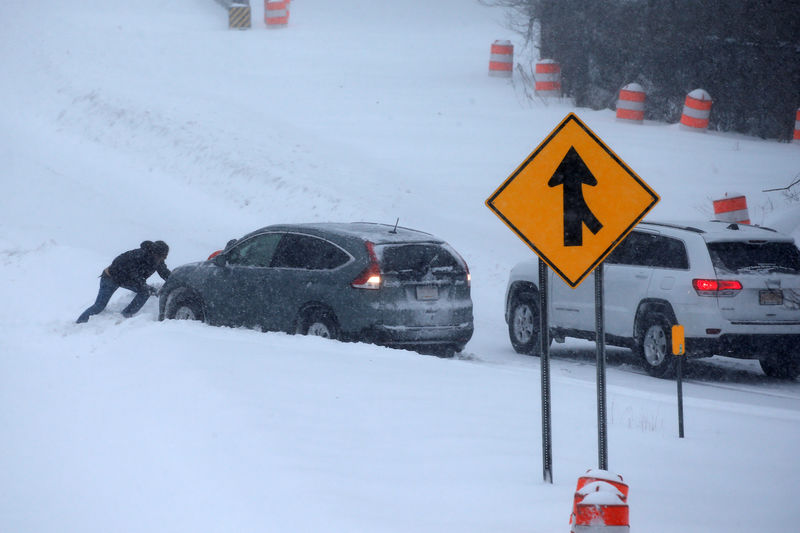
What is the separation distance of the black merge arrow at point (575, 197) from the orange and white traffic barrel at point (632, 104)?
1867 centimetres

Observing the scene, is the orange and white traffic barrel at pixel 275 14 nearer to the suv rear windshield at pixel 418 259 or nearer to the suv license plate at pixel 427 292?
the suv rear windshield at pixel 418 259

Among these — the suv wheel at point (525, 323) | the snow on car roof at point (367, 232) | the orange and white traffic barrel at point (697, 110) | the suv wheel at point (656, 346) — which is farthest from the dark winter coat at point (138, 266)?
the orange and white traffic barrel at point (697, 110)

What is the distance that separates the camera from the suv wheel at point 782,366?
12.5 meters

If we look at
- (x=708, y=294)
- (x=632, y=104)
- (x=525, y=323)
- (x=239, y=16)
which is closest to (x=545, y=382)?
(x=708, y=294)

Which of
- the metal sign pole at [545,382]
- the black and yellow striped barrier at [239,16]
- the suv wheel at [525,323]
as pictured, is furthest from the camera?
the black and yellow striped barrier at [239,16]

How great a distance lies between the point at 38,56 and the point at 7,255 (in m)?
15.3

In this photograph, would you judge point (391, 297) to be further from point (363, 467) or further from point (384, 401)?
point (363, 467)

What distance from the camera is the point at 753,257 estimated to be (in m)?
12.3

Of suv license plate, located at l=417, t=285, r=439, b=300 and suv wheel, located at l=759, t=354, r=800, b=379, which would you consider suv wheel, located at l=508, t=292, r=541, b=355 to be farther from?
suv wheel, located at l=759, t=354, r=800, b=379

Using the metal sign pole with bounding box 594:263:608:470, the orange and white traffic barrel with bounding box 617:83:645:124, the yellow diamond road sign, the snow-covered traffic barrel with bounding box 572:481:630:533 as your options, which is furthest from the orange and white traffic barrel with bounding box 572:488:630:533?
the orange and white traffic barrel with bounding box 617:83:645:124

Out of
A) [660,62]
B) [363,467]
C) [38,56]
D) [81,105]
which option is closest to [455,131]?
[660,62]

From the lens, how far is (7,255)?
60.2 feet

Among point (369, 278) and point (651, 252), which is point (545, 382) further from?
point (651, 252)

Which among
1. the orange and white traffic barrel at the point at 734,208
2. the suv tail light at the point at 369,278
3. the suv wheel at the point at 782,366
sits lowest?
the suv wheel at the point at 782,366
